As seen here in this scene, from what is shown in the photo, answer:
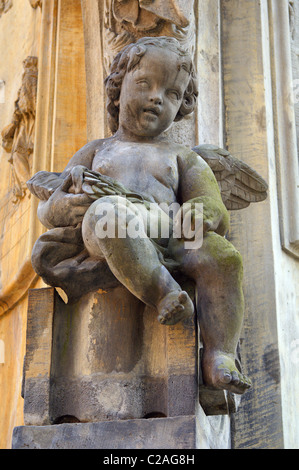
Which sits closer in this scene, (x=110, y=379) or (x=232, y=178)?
(x=110, y=379)

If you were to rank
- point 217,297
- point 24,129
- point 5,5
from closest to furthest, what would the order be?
point 217,297
point 24,129
point 5,5

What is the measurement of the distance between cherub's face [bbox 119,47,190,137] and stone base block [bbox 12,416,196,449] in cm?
104

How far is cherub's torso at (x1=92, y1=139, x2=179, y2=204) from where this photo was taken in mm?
2971

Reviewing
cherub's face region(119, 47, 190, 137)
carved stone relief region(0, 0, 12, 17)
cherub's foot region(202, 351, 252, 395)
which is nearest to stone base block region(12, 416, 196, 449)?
cherub's foot region(202, 351, 252, 395)

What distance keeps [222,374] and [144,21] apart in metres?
1.69

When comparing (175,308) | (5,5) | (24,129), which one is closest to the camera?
(175,308)

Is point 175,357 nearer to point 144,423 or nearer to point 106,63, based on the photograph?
point 144,423

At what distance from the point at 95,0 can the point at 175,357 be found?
1.94 m

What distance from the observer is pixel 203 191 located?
2.97m

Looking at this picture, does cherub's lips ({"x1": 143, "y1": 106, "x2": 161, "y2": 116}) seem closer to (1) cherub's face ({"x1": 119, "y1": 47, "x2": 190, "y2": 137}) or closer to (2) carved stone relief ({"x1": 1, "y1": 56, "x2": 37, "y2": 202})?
(1) cherub's face ({"x1": 119, "y1": 47, "x2": 190, "y2": 137})

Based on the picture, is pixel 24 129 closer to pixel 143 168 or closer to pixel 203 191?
pixel 143 168

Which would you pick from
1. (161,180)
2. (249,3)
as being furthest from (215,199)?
(249,3)

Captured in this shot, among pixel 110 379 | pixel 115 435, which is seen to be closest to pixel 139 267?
pixel 110 379

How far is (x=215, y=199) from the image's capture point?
290cm
